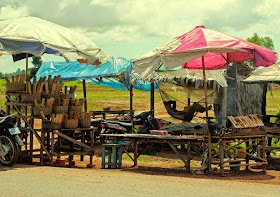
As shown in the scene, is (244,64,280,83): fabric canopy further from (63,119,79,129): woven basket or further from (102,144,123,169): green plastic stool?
(63,119,79,129): woven basket

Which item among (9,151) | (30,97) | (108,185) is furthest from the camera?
(30,97)

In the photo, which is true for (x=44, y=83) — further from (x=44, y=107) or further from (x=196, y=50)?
(x=196, y=50)

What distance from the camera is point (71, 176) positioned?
993 cm

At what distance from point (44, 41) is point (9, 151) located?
2592mm

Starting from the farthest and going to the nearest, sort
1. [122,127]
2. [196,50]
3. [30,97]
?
1. [122,127]
2. [30,97]
3. [196,50]

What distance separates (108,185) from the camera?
8.85m

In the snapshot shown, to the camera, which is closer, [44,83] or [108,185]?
[108,185]

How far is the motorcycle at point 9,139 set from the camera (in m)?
11.6

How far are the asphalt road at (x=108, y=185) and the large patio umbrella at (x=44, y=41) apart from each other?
2.78m

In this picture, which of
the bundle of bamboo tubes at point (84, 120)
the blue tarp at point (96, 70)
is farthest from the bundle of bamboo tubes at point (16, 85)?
the blue tarp at point (96, 70)

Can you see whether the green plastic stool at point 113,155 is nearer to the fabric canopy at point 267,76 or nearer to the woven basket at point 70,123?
the woven basket at point 70,123

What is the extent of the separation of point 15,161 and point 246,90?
13.5 m

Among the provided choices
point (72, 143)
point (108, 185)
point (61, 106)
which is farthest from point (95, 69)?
point (108, 185)

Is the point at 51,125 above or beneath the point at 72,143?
above
